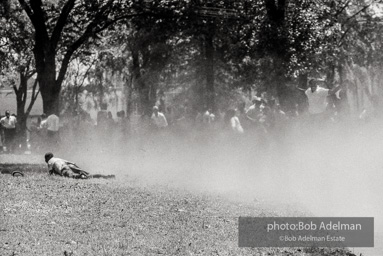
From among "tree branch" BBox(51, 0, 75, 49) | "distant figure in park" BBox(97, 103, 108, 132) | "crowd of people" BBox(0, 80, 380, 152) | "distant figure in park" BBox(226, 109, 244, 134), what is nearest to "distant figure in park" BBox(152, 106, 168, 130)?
"crowd of people" BBox(0, 80, 380, 152)

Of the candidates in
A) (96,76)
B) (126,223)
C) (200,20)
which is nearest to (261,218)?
(126,223)

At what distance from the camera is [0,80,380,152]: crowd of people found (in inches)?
845

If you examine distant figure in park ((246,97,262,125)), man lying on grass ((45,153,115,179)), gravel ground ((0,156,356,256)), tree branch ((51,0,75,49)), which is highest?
tree branch ((51,0,75,49))

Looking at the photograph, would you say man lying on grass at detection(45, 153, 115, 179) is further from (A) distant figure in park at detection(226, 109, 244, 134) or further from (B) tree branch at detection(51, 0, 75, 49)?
(B) tree branch at detection(51, 0, 75, 49)

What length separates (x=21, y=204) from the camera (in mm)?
12375

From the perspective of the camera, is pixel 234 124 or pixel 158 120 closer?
pixel 234 124

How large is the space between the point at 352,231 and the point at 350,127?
11.7m

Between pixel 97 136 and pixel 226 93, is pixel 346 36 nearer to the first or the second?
pixel 226 93

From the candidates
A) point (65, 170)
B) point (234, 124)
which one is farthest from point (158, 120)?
point (65, 170)

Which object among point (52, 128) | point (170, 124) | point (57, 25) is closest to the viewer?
point (52, 128)

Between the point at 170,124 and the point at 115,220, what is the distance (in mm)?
21070

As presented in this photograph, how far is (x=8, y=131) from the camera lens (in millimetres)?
35281

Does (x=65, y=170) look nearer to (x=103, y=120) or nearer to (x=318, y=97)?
(x=318, y=97)

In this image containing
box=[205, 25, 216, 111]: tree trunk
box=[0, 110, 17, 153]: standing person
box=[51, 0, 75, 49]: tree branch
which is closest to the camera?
box=[51, 0, 75, 49]: tree branch
